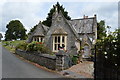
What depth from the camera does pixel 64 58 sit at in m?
13.3

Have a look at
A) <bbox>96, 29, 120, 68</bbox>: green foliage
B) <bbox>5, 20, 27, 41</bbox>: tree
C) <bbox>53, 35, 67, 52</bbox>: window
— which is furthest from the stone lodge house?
<bbox>5, 20, 27, 41</bbox>: tree

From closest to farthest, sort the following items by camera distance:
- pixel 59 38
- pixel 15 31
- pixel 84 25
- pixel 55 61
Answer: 1. pixel 55 61
2. pixel 59 38
3. pixel 84 25
4. pixel 15 31

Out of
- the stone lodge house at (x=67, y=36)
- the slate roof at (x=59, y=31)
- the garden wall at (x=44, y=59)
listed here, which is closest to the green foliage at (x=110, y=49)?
the garden wall at (x=44, y=59)

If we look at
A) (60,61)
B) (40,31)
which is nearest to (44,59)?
(60,61)

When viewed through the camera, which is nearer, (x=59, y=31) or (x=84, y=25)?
(x=59, y=31)

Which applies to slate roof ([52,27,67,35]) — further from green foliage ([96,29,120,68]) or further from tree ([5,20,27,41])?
tree ([5,20,27,41])

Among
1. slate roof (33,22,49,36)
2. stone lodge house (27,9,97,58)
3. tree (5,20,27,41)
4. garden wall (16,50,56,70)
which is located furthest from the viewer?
tree (5,20,27,41)

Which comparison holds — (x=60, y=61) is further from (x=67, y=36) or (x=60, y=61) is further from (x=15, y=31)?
(x=15, y=31)

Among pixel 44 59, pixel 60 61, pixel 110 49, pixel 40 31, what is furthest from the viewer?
pixel 40 31

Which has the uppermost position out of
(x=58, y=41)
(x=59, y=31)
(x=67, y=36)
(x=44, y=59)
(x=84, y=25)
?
(x=84, y=25)

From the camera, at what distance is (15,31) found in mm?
83875

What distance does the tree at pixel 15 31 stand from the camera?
273ft

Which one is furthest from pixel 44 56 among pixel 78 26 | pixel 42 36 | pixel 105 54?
pixel 78 26

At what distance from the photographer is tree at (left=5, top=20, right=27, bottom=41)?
83.1 meters
